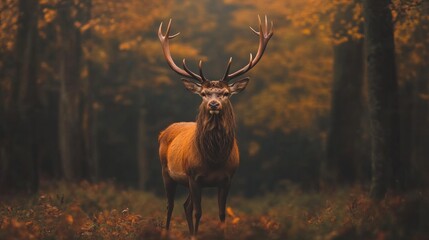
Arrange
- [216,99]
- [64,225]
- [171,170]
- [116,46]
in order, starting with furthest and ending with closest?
[116,46] < [171,170] < [216,99] < [64,225]

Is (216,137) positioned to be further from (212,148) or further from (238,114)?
(238,114)

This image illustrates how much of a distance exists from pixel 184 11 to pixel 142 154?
8858 mm

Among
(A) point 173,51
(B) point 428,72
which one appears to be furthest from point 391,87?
(A) point 173,51

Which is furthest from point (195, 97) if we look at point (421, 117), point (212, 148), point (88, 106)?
point (212, 148)

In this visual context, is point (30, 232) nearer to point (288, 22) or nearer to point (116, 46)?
point (116, 46)

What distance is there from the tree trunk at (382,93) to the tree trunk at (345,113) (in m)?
5.71

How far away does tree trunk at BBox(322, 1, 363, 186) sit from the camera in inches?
695

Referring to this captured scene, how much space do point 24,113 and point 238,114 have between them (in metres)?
21.4

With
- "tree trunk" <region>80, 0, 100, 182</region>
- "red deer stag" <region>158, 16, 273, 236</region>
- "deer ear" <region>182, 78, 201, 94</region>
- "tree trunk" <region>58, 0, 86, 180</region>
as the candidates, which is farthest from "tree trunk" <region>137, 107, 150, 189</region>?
"red deer stag" <region>158, 16, 273, 236</region>

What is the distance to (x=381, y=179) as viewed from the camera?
11.6m

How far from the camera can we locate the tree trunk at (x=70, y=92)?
1978 centimetres

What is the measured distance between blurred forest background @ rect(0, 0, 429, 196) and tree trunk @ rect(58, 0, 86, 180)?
0.04 metres

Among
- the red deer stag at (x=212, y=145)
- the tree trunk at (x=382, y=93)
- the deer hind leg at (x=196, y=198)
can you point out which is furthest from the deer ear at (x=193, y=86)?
the tree trunk at (x=382, y=93)

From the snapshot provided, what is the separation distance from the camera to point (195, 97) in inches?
1457
